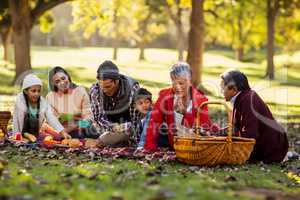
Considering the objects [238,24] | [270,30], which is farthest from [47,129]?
[238,24]

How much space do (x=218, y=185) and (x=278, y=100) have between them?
82.9 ft

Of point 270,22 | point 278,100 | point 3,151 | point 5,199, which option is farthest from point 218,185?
point 270,22

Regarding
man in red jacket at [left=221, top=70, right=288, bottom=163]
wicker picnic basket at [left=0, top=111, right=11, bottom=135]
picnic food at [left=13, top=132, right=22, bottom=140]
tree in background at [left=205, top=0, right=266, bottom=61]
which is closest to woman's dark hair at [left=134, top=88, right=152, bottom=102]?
man in red jacket at [left=221, top=70, right=288, bottom=163]

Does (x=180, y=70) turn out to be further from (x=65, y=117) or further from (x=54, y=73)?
(x=65, y=117)

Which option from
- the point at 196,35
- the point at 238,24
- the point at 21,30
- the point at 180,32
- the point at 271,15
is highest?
the point at 271,15

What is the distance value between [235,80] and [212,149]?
1.86 metres

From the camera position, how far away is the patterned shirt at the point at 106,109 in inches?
520

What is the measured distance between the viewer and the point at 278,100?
109 ft

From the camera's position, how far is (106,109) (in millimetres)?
13492

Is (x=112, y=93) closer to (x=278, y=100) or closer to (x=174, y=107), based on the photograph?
(x=174, y=107)

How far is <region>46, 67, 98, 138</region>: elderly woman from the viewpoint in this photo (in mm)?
14106

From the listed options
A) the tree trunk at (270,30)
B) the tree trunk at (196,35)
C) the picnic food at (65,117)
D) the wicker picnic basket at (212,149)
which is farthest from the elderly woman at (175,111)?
the tree trunk at (270,30)

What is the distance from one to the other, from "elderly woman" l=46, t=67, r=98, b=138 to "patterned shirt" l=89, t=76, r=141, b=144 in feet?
2.14

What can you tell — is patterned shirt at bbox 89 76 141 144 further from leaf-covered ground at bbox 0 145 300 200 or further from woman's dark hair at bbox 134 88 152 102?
leaf-covered ground at bbox 0 145 300 200
